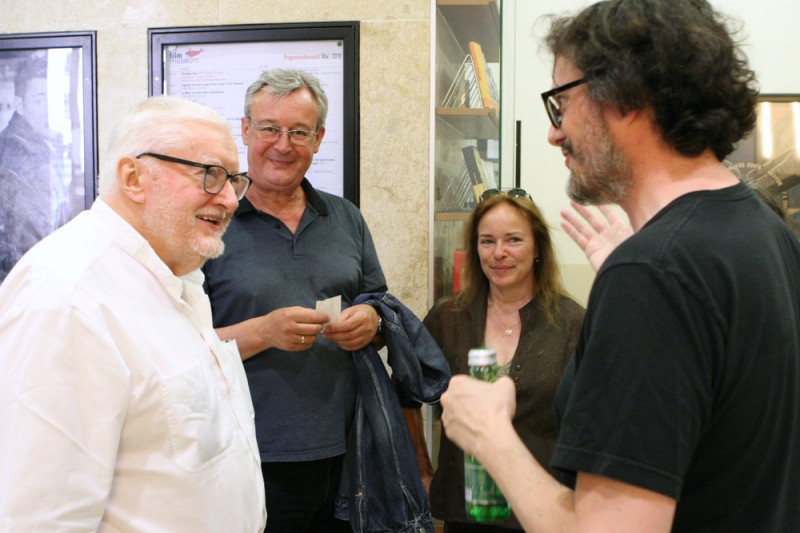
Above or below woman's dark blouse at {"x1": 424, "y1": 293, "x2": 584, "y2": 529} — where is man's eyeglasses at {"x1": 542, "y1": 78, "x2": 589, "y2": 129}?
above

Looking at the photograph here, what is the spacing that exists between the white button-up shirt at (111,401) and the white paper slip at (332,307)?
555mm

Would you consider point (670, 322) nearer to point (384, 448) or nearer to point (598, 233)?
point (598, 233)

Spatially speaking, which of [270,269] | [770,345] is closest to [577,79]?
[770,345]

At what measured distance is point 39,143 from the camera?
9.48 feet

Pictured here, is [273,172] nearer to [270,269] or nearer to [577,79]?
[270,269]

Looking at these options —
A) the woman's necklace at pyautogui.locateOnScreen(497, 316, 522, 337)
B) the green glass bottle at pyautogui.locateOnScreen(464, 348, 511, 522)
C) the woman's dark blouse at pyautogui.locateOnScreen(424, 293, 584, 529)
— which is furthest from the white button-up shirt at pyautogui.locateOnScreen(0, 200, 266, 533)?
the woman's necklace at pyautogui.locateOnScreen(497, 316, 522, 337)

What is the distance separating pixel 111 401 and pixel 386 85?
5.95 feet

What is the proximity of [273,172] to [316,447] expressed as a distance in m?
0.78

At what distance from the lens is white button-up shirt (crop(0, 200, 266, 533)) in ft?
3.71

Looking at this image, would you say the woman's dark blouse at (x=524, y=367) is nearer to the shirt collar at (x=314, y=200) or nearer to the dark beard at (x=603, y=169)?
the shirt collar at (x=314, y=200)

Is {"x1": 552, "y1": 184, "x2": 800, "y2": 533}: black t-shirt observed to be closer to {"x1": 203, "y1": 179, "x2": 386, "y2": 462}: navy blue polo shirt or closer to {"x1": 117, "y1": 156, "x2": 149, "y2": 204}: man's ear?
{"x1": 117, "y1": 156, "x2": 149, "y2": 204}: man's ear

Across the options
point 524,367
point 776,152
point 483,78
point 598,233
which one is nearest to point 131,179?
point 598,233

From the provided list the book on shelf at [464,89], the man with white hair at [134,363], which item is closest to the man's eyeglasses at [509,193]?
the book on shelf at [464,89]

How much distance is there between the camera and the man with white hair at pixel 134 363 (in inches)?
44.8
